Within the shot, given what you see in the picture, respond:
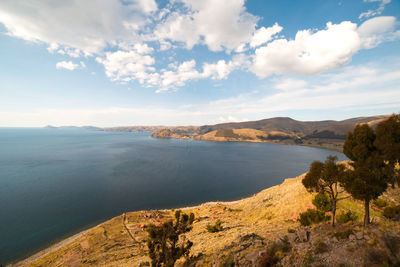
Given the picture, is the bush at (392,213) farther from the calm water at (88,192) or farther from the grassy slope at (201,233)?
the calm water at (88,192)

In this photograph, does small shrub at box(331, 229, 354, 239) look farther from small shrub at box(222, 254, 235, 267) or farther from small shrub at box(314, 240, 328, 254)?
small shrub at box(222, 254, 235, 267)

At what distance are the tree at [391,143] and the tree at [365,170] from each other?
0.63 metres

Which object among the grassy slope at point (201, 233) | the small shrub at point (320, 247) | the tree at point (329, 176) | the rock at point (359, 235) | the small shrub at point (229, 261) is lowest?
the grassy slope at point (201, 233)

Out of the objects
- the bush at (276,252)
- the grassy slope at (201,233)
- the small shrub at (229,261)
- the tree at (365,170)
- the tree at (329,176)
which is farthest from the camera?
the grassy slope at (201,233)

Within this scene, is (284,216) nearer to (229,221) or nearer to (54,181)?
(229,221)

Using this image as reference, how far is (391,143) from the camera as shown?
1905 centimetres

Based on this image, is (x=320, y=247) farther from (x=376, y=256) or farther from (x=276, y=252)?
(x=276, y=252)

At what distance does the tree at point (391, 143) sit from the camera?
60.3ft

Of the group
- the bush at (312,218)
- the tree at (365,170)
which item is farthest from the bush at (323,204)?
the tree at (365,170)

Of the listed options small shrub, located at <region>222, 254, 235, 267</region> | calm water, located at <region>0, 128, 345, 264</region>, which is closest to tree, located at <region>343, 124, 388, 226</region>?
small shrub, located at <region>222, 254, 235, 267</region>

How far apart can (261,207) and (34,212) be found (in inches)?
2932

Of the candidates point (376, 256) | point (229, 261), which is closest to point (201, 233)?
point (229, 261)

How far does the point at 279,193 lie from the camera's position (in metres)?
46.0

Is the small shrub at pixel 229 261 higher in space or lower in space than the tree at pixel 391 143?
lower
